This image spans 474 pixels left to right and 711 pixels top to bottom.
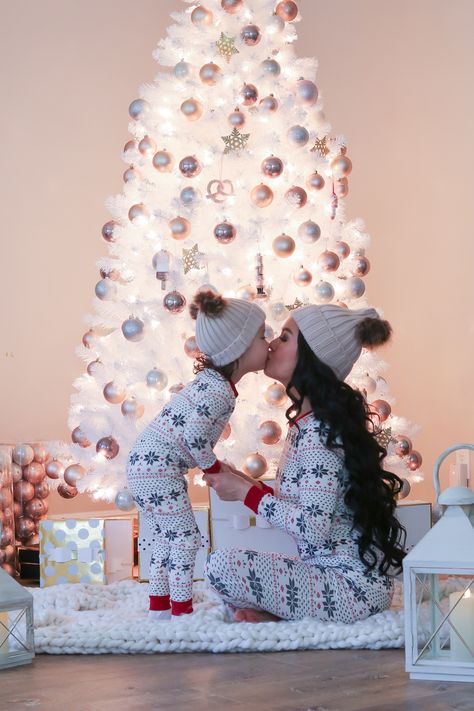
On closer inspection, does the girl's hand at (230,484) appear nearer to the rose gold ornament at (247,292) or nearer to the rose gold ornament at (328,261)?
the rose gold ornament at (247,292)

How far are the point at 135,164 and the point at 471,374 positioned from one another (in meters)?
1.73

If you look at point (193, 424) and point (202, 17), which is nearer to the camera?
point (193, 424)

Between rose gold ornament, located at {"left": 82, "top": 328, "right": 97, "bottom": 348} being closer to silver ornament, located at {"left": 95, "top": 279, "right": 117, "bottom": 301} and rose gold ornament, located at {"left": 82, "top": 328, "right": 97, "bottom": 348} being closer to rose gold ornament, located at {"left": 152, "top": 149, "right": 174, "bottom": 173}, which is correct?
silver ornament, located at {"left": 95, "top": 279, "right": 117, "bottom": 301}

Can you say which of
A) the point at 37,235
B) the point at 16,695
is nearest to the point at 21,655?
the point at 16,695

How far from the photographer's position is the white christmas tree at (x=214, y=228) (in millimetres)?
2707

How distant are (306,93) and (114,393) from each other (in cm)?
100

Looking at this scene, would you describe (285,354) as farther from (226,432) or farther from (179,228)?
(179,228)

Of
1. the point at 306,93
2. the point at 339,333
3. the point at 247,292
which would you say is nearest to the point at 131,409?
the point at 247,292

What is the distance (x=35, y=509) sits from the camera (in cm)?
302

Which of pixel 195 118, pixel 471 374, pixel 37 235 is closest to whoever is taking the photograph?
pixel 195 118

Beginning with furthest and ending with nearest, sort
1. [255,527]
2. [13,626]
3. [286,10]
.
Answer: [286,10], [255,527], [13,626]

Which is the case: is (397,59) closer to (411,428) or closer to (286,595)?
(411,428)

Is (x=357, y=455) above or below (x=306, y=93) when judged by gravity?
below

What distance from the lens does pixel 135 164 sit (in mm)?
2867
